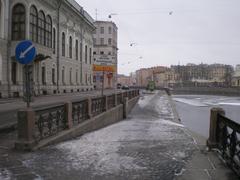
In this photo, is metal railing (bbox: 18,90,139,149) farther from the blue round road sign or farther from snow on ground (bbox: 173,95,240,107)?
snow on ground (bbox: 173,95,240,107)

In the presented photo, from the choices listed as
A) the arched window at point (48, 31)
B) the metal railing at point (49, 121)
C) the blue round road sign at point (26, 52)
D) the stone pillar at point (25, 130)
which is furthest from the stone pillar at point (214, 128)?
the arched window at point (48, 31)

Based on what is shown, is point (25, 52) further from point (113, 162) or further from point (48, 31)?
point (48, 31)

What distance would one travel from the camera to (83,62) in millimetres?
60219

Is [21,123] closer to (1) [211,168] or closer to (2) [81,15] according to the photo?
(1) [211,168]

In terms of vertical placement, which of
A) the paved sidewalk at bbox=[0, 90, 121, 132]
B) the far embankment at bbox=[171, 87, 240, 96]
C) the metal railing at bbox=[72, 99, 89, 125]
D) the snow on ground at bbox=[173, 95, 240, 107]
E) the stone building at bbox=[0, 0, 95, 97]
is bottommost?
the snow on ground at bbox=[173, 95, 240, 107]

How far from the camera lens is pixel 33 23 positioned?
1347 inches

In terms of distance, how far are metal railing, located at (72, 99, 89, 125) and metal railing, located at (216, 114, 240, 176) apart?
204 inches

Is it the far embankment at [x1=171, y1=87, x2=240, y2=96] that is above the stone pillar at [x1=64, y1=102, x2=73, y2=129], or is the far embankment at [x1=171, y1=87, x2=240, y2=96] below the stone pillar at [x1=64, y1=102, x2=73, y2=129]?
below

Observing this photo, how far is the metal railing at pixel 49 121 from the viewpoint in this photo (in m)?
8.22

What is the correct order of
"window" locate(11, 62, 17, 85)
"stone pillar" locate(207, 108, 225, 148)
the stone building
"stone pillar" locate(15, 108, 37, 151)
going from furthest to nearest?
"window" locate(11, 62, 17, 85)
the stone building
"stone pillar" locate(207, 108, 225, 148)
"stone pillar" locate(15, 108, 37, 151)

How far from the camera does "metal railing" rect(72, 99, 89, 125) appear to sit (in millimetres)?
11309

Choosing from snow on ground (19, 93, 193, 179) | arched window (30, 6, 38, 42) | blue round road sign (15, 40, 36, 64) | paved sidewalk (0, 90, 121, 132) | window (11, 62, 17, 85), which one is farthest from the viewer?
arched window (30, 6, 38, 42)

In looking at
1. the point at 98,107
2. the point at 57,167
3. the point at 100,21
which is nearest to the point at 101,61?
the point at 98,107

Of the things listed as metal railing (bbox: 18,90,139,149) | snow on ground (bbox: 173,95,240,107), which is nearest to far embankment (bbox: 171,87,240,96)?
snow on ground (bbox: 173,95,240,107)
